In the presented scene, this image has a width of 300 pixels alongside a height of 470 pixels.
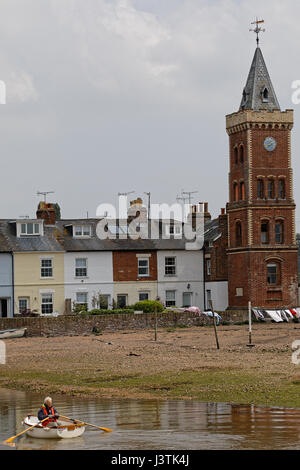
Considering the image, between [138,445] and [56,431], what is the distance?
2866 millimetres

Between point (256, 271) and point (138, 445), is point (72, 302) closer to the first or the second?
point (256, 271)

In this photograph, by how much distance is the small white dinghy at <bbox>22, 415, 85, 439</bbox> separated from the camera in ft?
87.8

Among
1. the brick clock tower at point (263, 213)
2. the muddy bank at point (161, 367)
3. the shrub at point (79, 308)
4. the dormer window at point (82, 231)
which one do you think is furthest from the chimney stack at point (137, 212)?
the muddy bank at point (161, 367)

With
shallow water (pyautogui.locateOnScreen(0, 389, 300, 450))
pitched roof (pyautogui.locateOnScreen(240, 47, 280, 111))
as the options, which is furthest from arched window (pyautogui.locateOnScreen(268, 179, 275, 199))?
shallow water (pyautogui.locateOnScreen(0, 389, 300, 450))

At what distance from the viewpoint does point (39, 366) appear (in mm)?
45250

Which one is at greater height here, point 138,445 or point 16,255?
point 16,255

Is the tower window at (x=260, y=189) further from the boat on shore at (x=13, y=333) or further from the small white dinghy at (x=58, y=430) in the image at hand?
the small white dinghy at (x=58, y=430)

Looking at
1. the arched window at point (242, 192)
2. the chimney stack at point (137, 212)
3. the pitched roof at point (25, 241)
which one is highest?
the arched window at point (242, 192)

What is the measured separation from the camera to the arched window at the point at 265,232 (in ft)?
249

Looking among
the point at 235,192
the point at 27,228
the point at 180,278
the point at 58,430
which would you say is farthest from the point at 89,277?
the point at 58,430

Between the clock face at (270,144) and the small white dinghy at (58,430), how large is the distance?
51.8 meters
